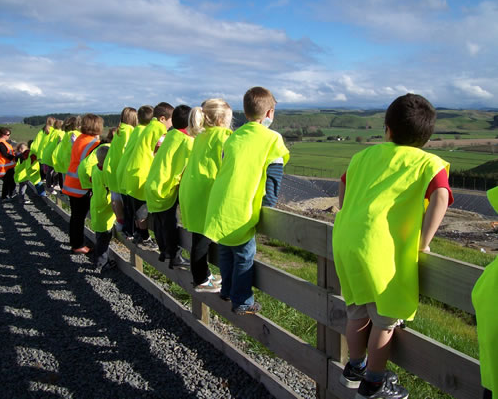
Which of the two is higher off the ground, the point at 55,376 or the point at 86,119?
the point at 86,119

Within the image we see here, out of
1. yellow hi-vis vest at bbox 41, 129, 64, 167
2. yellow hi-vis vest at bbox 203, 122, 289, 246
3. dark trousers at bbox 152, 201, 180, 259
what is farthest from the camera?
yellow hi-vis vest at bbox 41, 129, 64, 167

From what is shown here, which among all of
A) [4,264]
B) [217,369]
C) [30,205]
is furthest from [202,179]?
[30,205]

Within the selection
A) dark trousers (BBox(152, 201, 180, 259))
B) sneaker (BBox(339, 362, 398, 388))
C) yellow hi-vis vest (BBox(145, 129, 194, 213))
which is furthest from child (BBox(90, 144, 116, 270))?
sneaker (BBox(339, 362, 398, 388))

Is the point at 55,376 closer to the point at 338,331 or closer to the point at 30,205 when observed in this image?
the point at 338,331

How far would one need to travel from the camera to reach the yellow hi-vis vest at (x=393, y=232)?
244 centimetres

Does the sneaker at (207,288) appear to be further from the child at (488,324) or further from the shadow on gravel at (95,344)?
the child at (488,324)

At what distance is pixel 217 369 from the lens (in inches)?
162

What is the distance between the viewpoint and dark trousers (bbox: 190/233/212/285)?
418 centimetres

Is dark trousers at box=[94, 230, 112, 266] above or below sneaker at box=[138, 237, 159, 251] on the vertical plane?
below

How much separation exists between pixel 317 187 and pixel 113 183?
63632 mm

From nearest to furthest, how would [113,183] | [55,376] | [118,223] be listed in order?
1. [55,376]
2. [113,183]
3. [118,223]

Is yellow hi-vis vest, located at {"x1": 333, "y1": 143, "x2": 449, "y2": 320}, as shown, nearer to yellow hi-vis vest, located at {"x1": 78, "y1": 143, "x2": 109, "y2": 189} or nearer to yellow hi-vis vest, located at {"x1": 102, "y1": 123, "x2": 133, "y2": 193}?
yellow hi-vis vest, located at {"x1": 102, "y1": 123, "x2": 133, "y2": 193}

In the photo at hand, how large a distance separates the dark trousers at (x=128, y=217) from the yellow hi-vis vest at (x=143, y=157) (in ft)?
2.34

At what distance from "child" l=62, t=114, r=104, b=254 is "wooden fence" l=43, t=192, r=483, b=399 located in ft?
11.0
